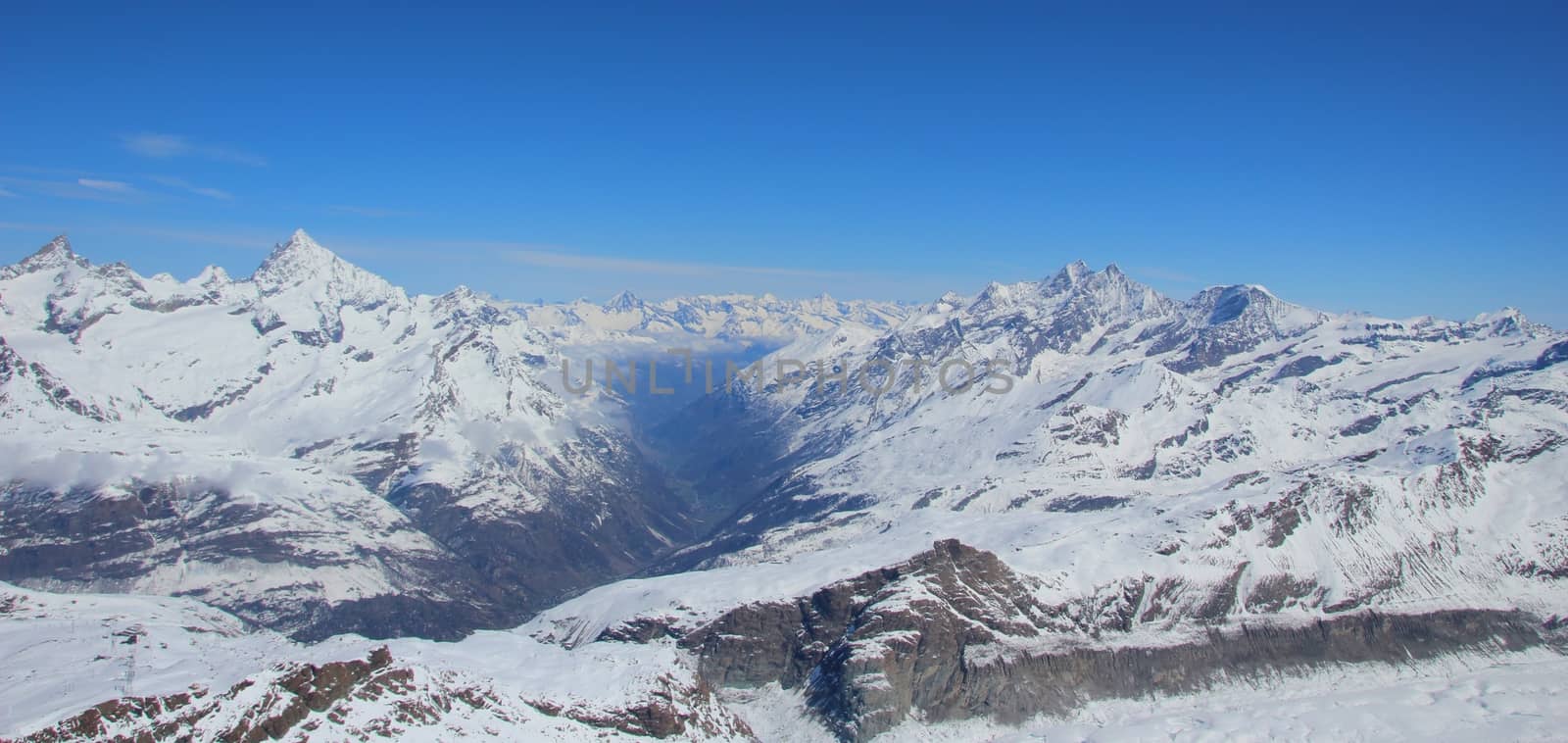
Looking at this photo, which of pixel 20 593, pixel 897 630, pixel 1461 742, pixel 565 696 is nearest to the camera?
pixel 565 696

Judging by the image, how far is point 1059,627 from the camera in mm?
171000

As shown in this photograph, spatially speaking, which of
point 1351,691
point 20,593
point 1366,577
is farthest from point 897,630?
point 20,593

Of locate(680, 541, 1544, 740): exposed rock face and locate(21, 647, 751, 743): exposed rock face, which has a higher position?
locate(21, 647, 751, 743): exposed rock face

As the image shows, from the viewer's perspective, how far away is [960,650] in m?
162

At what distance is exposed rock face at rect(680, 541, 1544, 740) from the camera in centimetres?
15375

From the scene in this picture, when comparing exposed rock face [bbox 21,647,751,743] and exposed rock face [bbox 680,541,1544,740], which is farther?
exposed rock face [bbox 680,541,1544,740]

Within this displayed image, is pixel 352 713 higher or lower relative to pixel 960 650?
higher

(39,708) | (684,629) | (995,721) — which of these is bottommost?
(995,721)

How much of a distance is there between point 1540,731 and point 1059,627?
2989 inches

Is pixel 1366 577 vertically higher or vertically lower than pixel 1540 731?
higher

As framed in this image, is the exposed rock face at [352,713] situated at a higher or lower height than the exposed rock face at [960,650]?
higher

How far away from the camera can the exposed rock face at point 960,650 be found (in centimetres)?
15375

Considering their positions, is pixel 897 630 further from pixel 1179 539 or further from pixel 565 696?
pixel 1179 539

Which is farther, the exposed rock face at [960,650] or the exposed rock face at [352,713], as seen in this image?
the exposed rock face at [960,650]
